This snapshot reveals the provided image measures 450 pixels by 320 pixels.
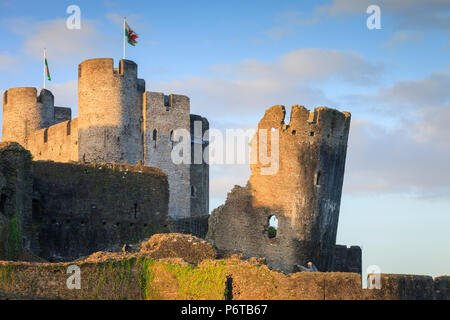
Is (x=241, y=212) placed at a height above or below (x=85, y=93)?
below

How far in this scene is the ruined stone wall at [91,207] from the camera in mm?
31469

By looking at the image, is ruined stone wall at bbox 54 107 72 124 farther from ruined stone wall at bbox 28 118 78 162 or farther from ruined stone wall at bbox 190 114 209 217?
ruined stone wall at bbox 190 114 209 217

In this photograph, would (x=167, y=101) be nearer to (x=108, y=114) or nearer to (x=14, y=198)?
(x=108, y=114)

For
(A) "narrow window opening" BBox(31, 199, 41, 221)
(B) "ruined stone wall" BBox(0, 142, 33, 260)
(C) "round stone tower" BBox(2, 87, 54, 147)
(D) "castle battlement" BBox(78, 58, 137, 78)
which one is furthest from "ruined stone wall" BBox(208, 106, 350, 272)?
(C) "round stone tower" BBox(2, 87, 54, 147)

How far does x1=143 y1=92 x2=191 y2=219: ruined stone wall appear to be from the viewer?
1893 inches

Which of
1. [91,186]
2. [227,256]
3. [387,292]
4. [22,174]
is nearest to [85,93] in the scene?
[91,186]

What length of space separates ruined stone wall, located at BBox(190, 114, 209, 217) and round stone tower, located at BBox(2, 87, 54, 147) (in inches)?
385

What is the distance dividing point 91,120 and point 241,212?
16589 mm

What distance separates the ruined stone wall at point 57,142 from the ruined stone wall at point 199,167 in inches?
278

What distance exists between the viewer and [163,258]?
24.5 m

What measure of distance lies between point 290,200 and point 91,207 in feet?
25.0

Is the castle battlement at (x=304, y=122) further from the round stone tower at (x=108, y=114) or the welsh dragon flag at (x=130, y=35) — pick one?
the welsh dragon flag at (x=130, y=35)
